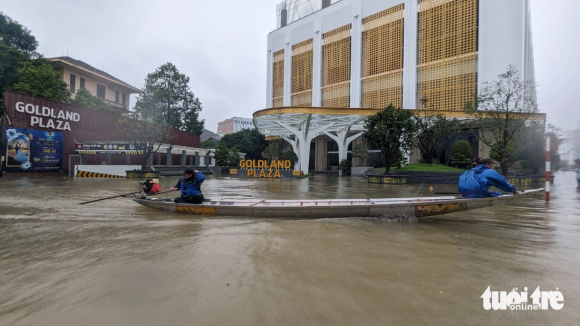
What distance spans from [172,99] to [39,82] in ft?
40.0

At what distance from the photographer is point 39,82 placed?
2422 centimetres

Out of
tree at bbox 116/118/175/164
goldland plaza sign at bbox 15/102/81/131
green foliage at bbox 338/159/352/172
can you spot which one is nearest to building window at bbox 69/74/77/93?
goldland plaza sign at bbox 15/102/81/131

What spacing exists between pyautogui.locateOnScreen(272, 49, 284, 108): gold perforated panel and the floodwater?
37444 mm

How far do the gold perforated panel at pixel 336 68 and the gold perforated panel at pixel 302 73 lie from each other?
2123mm

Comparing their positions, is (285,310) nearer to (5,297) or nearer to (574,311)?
(574,311)

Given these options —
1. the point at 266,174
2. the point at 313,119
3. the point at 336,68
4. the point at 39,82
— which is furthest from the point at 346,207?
the point at 336,68

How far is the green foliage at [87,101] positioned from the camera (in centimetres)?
2775

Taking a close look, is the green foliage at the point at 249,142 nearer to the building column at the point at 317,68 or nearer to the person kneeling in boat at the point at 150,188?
the building column at the point at 317,68

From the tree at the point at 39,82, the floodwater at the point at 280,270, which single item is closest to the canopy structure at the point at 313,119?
the floodwater at the point at 280,270

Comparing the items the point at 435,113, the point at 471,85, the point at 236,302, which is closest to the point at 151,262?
the point at 236,302

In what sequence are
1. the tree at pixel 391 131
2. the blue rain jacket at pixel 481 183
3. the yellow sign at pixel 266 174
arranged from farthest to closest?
the yellow sign at pixel 266 174
the tree at pixel 391 131
the blue rain jacket at pixel 481 183

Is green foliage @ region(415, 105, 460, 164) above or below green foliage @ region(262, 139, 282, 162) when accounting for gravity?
above

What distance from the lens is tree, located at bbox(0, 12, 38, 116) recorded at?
23.8m

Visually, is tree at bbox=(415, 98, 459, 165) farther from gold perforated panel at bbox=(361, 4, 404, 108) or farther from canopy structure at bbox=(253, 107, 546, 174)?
gold perforated panel at bbox=(361, 4, 404, 108)
